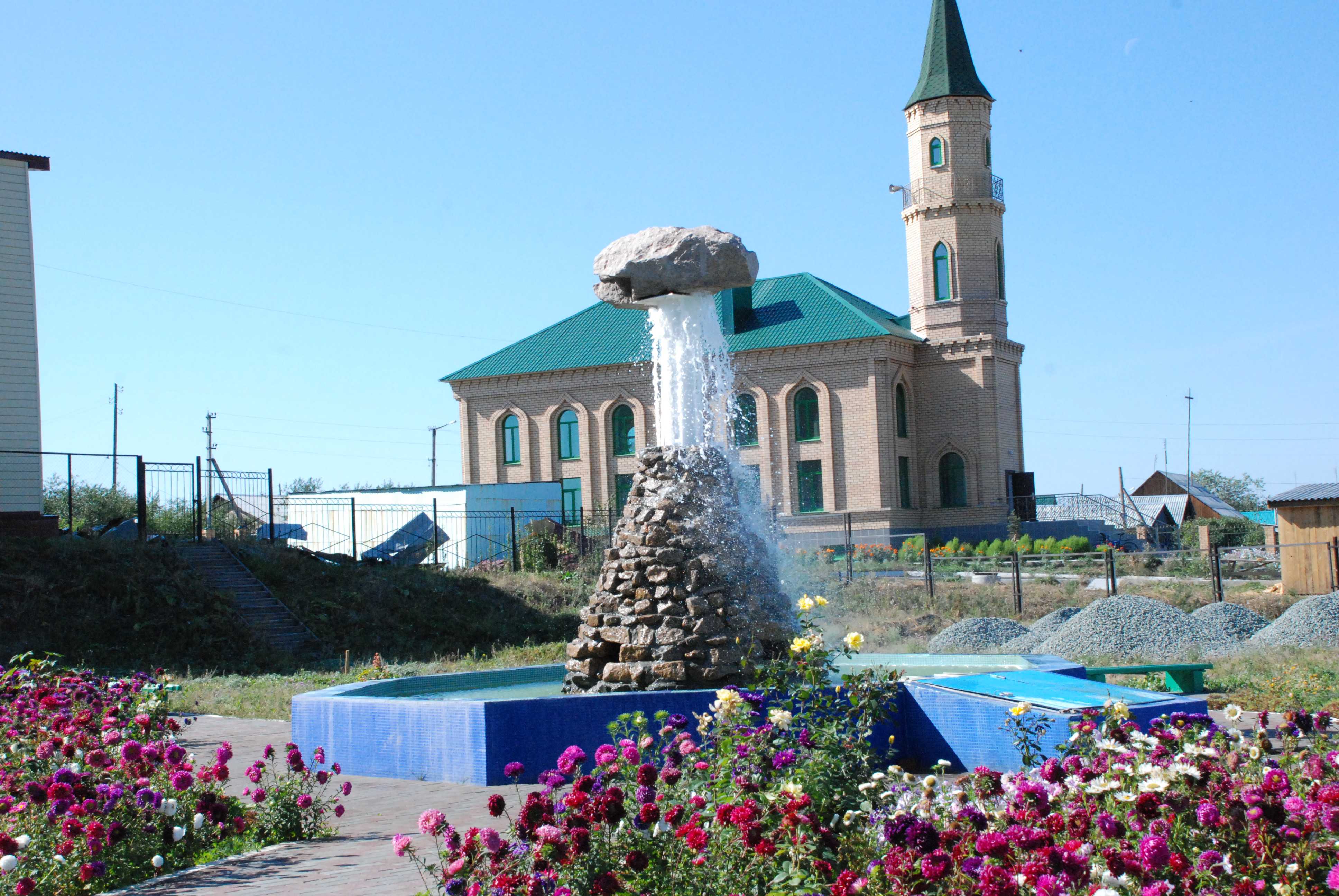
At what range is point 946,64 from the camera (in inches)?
1545

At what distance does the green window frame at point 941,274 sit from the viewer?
39.7 metres

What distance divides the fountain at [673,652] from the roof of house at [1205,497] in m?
46.2

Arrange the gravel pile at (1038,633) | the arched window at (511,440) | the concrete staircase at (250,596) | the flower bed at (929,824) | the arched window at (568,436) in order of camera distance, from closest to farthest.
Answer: the flower bed at (929,824) → the gravel pile at (1038,633) → the concrete staircase at (250,596) → the arched window at (568,436) → the arched window at (511,440)

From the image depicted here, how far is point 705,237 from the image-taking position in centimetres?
1011

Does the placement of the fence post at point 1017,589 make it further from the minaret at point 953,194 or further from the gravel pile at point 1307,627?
the minaret at point 953,194

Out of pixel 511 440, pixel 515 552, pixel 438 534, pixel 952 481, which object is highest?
pixel 511 440

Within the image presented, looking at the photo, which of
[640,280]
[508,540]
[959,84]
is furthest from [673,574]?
[959,84]

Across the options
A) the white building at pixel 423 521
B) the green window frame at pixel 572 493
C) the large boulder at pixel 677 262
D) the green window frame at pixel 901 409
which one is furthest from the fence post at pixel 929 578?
the green window frame at pixel 572 493

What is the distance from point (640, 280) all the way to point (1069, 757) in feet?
21.2

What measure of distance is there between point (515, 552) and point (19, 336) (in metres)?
11.0

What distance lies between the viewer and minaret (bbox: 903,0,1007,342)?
39.0 metres

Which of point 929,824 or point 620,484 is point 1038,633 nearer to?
point 929,824

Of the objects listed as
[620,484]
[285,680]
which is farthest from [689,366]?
[620,484]

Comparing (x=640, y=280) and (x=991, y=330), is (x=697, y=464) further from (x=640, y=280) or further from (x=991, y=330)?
(x=991, y=330)
